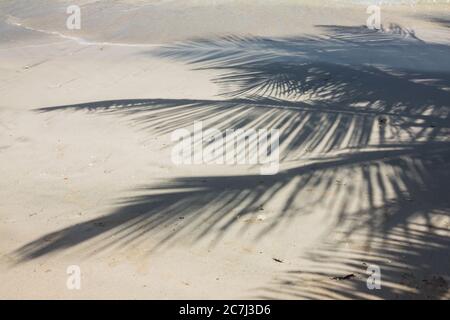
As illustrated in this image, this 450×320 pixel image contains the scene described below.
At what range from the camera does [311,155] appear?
5668mm

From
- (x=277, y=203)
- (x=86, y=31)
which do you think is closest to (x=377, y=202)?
(x=277, y=203)

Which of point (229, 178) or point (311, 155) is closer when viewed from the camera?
point (229, 178)

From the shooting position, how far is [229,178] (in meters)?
5.38

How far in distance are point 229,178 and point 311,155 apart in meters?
0.74

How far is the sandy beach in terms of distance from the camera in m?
3.85

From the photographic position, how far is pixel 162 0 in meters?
17.8

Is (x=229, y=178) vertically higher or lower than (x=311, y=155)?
lower

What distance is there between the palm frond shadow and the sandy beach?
17 mm

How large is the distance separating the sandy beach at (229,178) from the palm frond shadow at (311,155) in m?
0.02

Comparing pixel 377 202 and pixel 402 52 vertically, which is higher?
pixel 402 52

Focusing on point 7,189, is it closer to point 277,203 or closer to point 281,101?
point 277,203

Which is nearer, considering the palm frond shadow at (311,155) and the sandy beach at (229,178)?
the sandy beach at (229,178)

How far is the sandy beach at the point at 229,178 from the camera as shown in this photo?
3.85 m

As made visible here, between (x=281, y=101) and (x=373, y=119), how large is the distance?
0.94 m
